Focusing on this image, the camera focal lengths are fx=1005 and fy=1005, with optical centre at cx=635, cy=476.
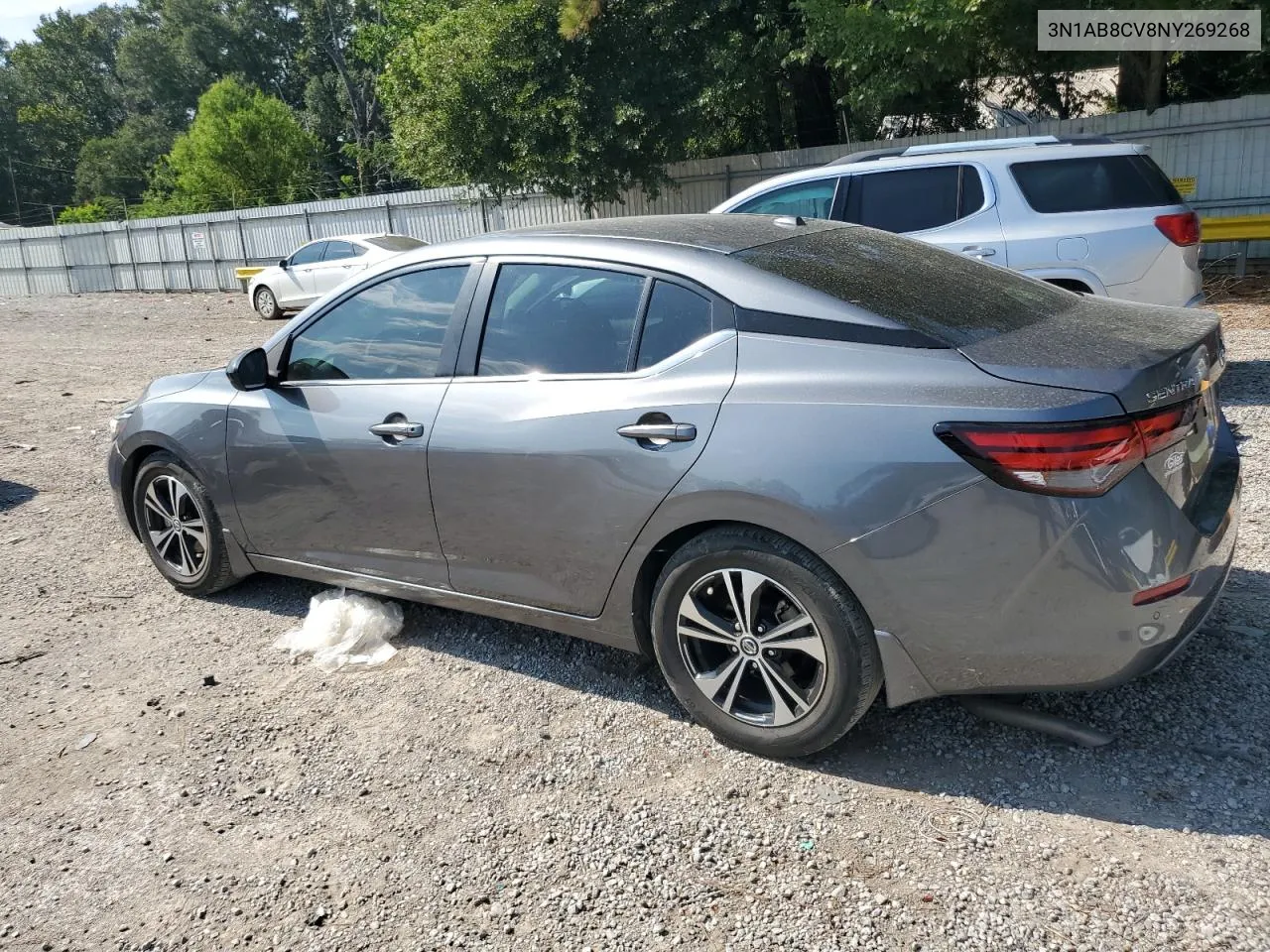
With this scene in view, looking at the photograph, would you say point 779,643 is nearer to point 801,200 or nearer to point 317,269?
point 801,200

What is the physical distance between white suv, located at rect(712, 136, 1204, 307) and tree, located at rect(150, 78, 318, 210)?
35.7 meters

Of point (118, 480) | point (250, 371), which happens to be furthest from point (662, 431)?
point (118, 480)

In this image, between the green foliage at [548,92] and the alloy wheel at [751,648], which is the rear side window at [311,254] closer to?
the green foliage at [548,92]

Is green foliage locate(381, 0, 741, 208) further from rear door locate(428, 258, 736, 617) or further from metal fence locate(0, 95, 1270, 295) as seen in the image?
rear door locate(428, 258, 736, 617)

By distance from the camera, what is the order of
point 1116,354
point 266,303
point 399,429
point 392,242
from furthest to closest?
point 266,303 < point 392,242 < point 399,429 < point 1116,354

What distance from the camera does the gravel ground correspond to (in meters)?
2.64

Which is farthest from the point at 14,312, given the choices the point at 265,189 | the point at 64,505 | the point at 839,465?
the point at 839,465

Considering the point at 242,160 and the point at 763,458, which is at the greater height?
the point at 242,160

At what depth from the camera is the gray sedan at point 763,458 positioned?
2.77 meters

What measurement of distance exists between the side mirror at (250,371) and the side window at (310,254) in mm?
14774

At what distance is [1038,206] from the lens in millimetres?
7758

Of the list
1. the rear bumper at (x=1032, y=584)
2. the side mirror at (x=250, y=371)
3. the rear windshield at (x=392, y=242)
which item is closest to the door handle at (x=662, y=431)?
the rear bumper at (x=1032, y=584)

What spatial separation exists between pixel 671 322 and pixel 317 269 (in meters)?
16.1

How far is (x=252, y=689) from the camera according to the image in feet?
13.3
